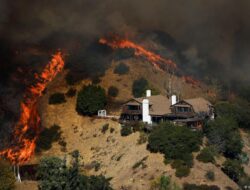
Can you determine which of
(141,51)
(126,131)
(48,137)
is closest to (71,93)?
(48,137)

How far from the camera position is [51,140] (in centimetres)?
6644

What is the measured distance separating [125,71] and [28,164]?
1047 inches

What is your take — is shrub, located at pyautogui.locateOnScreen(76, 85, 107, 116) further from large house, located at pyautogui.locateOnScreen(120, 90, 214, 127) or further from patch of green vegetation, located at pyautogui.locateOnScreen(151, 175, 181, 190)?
patch of green vegetation, located at pyautogui.locateOnScreen(151, 175, 181, 190)

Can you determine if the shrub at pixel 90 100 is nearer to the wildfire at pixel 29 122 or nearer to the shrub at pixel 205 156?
the wildfire at pixel 29 122

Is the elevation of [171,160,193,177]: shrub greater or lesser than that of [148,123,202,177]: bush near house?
lesser

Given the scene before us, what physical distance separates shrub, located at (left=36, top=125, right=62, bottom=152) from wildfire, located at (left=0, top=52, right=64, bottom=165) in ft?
3.35

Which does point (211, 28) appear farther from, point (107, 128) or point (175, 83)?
point (107, 128)

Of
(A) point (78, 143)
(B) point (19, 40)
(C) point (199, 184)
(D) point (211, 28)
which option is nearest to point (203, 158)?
(C) point (199, 184)

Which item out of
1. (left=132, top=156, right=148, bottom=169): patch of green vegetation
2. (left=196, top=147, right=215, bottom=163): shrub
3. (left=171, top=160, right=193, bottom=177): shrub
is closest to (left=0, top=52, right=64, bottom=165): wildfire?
(left=132, top=156, right=148, bottom=169): patch of green vegetation

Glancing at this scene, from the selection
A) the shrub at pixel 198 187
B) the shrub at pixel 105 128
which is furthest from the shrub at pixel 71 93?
the shrub at pixel 198 187

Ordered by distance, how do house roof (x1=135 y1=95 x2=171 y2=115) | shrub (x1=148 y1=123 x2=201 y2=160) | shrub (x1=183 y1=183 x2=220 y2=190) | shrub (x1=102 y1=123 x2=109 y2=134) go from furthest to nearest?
shrub (x1=102 y1=123 x2=109 y2=134) < house roof (x1=135 y1=95 x2=171 y2=115) < shrub (x1=148 y1=123 x2=201 y2=160) < shrub (x1=183 y1=183 x2=220 y2=190)

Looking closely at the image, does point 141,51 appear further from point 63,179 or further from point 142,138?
point 63,179

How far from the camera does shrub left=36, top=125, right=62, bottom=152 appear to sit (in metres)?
65.4

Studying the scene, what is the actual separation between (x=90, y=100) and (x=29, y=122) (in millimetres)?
9943
